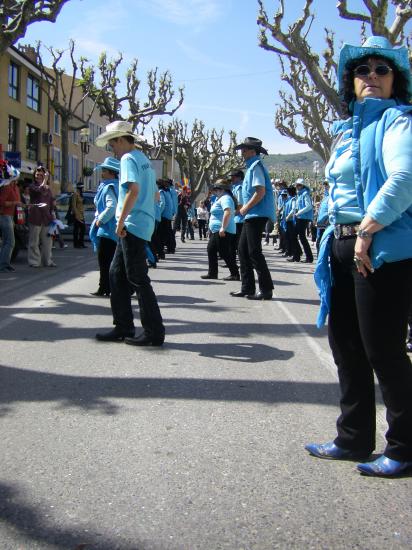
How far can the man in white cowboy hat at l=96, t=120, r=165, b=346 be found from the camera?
5613 mm

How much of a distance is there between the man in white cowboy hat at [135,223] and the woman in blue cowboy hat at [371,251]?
2.75 metres

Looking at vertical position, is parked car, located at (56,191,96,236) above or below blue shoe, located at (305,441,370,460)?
above

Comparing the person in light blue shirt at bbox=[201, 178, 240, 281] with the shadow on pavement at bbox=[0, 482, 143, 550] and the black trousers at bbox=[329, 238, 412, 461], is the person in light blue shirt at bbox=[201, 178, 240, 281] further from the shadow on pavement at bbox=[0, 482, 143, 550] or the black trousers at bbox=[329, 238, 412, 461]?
the shadow on pavement at bbox=[0, 482, 143, 550]

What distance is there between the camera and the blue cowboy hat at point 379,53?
2885mm

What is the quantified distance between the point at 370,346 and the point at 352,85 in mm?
1225

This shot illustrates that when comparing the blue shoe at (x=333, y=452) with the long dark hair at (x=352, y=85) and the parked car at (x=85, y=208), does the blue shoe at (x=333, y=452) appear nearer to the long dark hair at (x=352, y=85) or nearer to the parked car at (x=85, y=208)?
the long dark hair at (x=352, y=85)

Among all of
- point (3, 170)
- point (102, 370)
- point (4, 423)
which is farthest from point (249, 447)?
point (3, 170)

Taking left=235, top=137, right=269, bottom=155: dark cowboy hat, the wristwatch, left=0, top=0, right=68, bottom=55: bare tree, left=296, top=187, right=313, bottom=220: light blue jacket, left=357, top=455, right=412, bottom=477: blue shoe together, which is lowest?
left=357, top=455, right=412, bottom=477: blue shoe

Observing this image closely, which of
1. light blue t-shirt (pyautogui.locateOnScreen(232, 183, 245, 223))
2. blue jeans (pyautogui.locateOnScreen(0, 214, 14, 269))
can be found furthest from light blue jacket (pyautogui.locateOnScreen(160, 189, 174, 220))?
blue jeans (pyautogui.locateOnScreen(0, 214, 14, 269))

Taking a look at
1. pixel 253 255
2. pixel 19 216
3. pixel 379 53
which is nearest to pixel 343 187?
pixel 379 53

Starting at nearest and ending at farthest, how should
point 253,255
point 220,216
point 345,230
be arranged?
point 345,230
point 253,255
point 220,216

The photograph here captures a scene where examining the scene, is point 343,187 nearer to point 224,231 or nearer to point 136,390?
point 136,390

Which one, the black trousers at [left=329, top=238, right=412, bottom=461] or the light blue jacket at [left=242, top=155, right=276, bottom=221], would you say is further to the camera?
the light blue jacket at [left=242, top=155, right=276, bottom=221]

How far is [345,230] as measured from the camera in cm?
300
